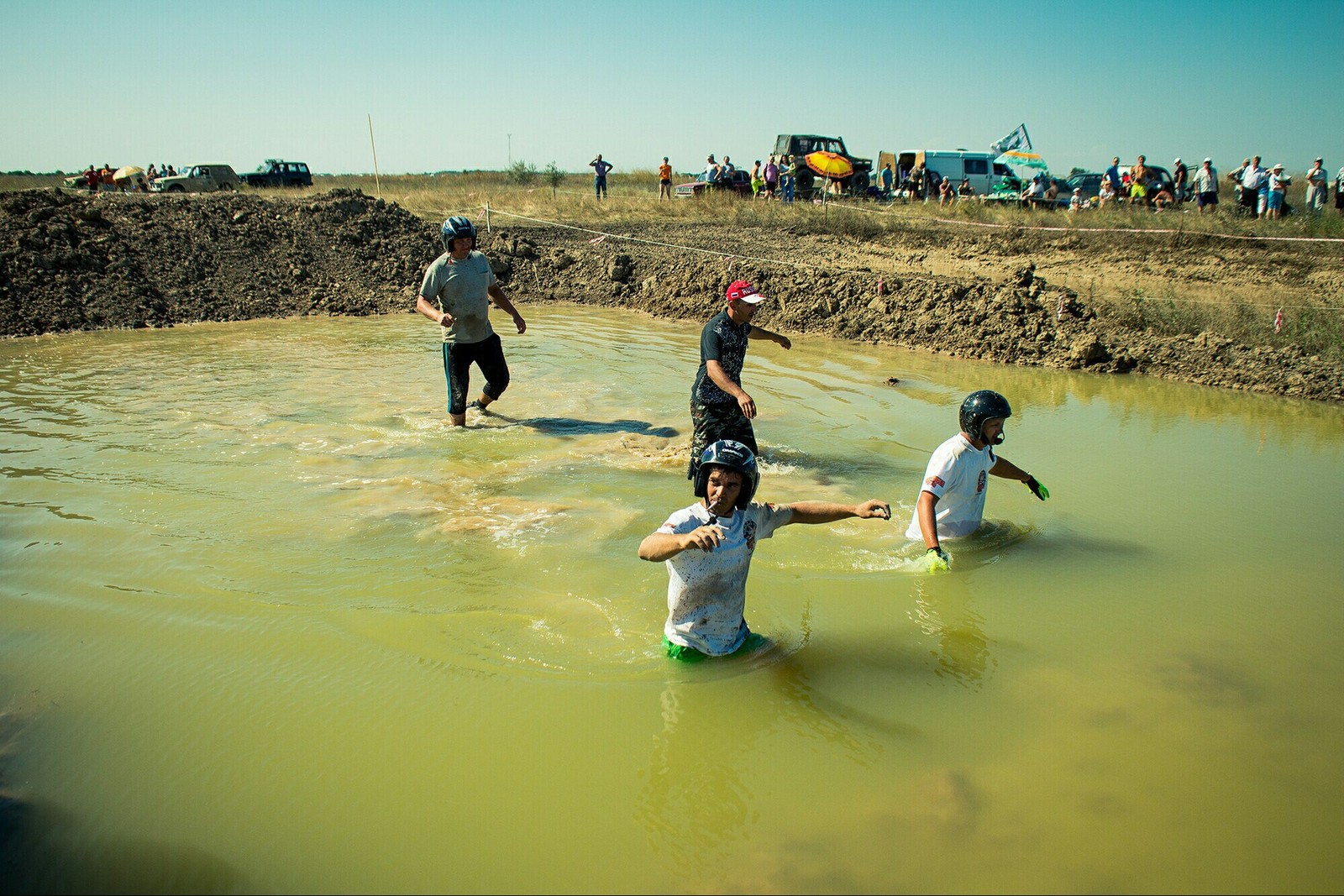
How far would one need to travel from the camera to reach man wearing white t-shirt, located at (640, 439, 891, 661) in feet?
11.9

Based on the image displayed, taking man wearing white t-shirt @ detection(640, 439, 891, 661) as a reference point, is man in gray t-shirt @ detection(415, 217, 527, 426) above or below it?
above

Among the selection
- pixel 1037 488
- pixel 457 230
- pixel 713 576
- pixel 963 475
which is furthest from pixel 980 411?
pixel 457 230

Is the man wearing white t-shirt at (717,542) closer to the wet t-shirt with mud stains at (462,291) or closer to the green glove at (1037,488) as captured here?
the green glove at (1037,488)

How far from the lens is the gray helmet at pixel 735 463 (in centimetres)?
361

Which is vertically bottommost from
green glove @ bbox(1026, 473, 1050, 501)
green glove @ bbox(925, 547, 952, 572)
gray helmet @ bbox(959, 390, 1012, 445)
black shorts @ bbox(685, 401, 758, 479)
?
green glove @ bbox(925, 547, 952, 572)

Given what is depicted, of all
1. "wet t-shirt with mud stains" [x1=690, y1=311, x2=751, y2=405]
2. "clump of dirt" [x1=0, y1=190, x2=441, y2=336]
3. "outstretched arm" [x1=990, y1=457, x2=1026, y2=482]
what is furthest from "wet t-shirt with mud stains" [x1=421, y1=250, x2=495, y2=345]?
"clump of dirt" [x1=0, y1=190, x2=441, y2=336]

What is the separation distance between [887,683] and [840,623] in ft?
2.08

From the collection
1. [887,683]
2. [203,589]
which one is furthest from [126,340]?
[887,683]

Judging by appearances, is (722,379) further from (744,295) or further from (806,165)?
(806,165)

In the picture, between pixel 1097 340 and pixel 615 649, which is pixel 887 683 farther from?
pixel 1097 340

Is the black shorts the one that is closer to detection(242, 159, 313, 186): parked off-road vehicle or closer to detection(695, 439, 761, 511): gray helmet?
detection(695, 439, 761, 511): gray helmet

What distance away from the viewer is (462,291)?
777cm

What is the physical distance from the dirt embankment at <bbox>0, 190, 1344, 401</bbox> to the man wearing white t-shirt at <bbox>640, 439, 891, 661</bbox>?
9.18 meters

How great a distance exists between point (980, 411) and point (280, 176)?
120ft
